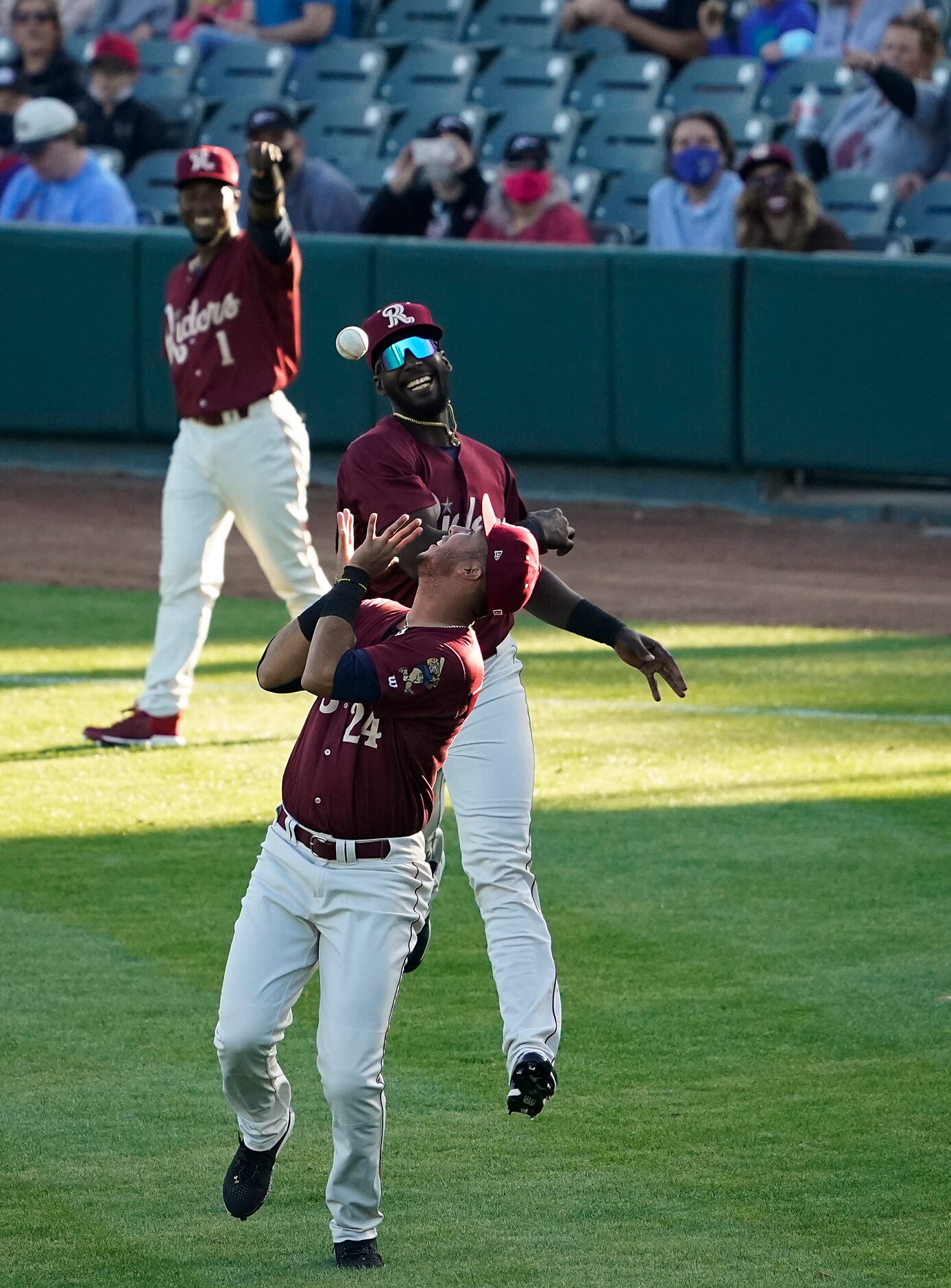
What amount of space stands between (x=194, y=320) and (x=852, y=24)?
28.9ft

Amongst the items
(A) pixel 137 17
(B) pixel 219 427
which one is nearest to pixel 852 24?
(A) pixel 137 17

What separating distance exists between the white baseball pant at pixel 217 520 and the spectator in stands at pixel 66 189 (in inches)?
262

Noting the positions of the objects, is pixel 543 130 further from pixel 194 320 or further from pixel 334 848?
pixel 334 848

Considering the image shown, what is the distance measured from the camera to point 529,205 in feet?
47.0

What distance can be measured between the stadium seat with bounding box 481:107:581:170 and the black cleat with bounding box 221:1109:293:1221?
12.6 m

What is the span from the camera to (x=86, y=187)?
15.1 metres

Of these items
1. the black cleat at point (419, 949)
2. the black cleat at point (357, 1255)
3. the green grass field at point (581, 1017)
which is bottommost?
the green grass field at point (581, 1017)

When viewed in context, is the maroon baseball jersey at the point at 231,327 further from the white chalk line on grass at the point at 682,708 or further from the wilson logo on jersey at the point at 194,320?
the white chalk line on grass at the point at 682,708

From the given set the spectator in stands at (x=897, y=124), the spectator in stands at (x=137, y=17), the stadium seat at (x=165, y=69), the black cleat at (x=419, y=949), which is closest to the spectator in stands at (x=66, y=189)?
the stadium seat at (x=165, y=69)

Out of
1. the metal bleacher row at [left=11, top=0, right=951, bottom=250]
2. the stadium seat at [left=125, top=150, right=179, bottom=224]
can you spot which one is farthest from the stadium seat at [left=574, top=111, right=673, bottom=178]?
the stadium seat at [left=125, top=150, right=179, bottom=224]

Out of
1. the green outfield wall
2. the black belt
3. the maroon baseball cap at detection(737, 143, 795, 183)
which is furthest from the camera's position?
the green outfield wall

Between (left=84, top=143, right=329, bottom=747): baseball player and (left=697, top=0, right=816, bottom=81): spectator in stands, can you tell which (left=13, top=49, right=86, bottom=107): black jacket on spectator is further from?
(left=84, top=143, right=329, bottom=747): baseball player

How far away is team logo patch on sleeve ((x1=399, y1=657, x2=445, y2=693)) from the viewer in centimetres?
410

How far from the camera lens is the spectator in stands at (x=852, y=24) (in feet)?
50.6
